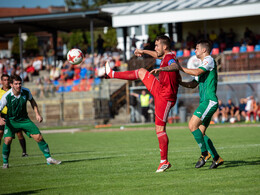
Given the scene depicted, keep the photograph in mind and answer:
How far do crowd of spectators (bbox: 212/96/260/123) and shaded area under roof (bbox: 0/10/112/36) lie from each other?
10590 millimetres

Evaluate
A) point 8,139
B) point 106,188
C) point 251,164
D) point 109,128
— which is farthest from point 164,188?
point 109,128

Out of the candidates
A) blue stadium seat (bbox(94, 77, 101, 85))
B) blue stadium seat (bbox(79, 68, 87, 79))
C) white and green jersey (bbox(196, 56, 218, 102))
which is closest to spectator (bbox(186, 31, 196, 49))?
blue stadium seat (bbox(94, 77, 101, 85))

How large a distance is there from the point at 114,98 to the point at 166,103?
1934 cm

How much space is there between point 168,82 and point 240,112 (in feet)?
58.6

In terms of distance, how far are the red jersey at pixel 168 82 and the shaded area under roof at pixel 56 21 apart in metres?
21.4

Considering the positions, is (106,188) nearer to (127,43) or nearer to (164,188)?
(164,188)

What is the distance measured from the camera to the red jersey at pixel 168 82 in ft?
26.8

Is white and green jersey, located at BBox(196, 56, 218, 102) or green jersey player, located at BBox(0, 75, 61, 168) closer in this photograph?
white and green jersey, located at BBox(196, 56, 218, 102)

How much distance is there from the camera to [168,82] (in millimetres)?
8180

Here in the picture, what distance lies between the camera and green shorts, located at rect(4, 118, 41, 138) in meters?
10.3

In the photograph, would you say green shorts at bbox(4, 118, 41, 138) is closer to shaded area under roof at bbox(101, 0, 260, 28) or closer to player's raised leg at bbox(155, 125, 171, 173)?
player's raised leg at bbox(155, 125, 171, 173)

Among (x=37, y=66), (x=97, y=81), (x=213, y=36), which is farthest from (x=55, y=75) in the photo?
(x=213, y=36)

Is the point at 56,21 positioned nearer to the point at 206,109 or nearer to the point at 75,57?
the point at 75,57

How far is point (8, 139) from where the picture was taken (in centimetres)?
1049
